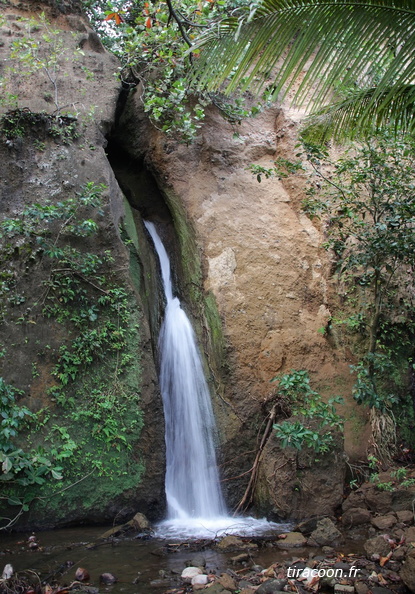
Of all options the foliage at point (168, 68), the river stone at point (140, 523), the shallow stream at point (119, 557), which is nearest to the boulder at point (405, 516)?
the shallow stream at point (119, 557)

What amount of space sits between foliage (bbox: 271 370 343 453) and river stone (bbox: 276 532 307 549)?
95cm

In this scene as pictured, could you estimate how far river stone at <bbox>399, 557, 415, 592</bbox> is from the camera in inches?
150

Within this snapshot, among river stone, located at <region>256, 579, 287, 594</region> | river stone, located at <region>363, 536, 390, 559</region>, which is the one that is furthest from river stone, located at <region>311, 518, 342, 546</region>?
river stone, located at <region>256, 579, 287, 594</region>

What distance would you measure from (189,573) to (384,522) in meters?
2.30

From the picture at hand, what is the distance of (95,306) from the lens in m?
6.85

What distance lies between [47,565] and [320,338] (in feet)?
16.7

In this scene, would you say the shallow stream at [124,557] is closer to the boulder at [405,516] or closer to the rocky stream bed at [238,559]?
the rocky stream bed at [238,559]

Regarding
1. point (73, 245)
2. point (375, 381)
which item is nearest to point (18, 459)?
point (73, 245)

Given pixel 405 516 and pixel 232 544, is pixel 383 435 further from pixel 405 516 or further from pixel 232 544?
pixel 232 544

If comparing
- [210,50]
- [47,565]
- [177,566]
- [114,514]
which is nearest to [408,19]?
[210,50]

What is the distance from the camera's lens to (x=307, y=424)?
6418 mm

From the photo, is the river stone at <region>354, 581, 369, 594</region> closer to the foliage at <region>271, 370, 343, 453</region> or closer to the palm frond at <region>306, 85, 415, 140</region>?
the foliage at <region>271, 370, 343, 453</region>

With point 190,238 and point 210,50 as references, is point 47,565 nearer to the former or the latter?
point 210,50

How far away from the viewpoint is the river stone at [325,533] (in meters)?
5.23
